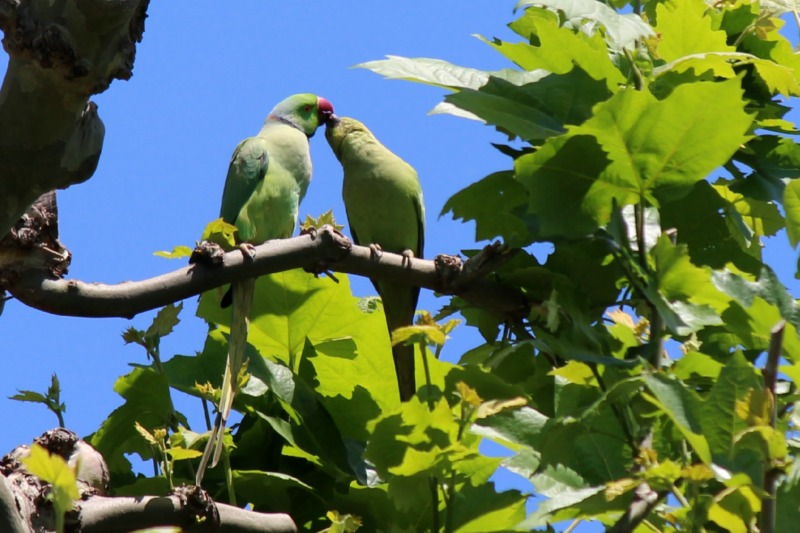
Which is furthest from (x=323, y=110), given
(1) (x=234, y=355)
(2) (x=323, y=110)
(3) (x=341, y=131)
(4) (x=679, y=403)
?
(4) (x=679, y=403)

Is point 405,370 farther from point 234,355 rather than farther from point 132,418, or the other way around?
point 132,418

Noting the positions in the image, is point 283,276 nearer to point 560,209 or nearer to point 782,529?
point 560,209

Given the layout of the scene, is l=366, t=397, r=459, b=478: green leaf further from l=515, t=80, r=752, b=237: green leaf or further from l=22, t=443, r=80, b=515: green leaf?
l=22, t=443, r=80, b=515: green leaf

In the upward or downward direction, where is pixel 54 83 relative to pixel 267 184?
downward

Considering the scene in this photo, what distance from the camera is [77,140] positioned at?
2.08 meters

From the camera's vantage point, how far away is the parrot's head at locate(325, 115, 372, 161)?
5.11m

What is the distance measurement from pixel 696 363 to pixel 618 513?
1.21 feet

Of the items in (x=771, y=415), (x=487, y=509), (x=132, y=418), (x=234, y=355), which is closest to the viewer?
(x=771, y=415)

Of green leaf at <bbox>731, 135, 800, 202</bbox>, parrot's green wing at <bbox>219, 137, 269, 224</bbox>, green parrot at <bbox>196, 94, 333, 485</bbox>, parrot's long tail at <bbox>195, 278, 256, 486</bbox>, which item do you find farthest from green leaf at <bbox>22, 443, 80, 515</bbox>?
parrot's green wing at <bbox>219, 137, 269, 224</bbox>

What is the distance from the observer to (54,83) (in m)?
1.96

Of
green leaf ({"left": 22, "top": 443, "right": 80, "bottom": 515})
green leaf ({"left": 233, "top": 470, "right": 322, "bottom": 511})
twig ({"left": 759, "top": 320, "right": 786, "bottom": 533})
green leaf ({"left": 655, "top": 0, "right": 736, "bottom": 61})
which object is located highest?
green leaf ({"left": 655, "top": 0, "right": 736, "bottom": 61})

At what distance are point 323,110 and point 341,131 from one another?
49 centimetres

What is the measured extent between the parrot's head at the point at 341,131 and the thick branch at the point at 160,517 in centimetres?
286

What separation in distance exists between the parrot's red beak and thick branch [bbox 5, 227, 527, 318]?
274cm
